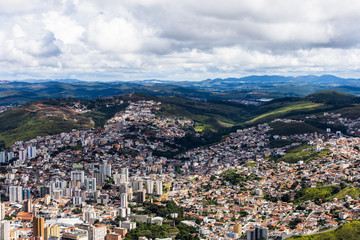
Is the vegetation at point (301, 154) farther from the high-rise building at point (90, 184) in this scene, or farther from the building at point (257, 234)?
the high-rise building at point (90, 184)

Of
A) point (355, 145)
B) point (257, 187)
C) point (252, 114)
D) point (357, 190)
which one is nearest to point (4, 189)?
point (257, 187)

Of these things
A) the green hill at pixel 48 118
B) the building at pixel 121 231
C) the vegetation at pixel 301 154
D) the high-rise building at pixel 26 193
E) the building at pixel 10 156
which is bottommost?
the high-rise building at pixel 26 193

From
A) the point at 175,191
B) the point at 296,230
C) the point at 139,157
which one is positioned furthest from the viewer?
the point at 139,157

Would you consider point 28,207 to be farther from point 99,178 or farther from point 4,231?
point 99,178

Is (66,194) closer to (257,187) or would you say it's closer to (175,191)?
(175,191)

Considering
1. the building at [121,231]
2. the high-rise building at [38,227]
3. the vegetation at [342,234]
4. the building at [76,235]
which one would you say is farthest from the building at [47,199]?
the vegetation at [342,234]
